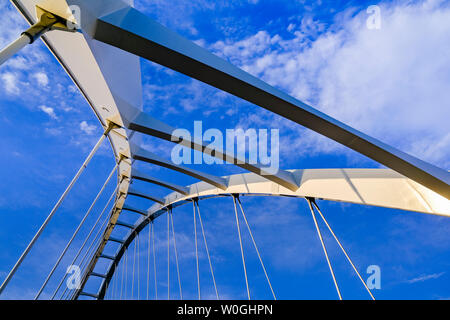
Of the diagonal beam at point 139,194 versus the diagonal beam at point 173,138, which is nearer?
the diagonal beam at point 173,138

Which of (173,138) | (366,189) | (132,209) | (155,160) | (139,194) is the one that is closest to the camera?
(366,189)

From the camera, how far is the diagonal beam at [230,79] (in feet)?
13.4

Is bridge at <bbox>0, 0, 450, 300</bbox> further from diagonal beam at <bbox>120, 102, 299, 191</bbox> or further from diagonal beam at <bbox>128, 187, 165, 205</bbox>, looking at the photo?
diagonal beam at <bbox>128, 187, 165, 205</bbox>

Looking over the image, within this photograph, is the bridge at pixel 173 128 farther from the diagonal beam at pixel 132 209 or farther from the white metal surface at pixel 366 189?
the diagonal beam at pixel 132 209

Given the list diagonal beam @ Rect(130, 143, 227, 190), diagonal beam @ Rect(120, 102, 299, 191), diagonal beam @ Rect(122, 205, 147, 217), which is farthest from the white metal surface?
diagonal beam @ Rect(122, 205, 147, 217)

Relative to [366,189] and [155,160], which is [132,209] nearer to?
[155,160]

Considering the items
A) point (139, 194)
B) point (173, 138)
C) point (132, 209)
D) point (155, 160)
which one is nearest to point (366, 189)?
point (173, 138)

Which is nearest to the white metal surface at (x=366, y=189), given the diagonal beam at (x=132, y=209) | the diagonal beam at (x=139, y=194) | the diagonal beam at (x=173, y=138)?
the diagonal beam at (x=173, y=138)

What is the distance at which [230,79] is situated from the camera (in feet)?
14.5

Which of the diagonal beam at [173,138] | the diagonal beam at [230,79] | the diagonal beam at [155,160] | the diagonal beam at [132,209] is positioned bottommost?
the diagonal beam at [230,79]

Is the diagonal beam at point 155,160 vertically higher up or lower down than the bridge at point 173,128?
higher up

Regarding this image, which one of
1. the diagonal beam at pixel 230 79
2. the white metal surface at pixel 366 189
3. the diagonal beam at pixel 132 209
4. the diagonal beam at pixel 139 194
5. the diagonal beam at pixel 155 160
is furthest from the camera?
the diagonal beam at pixel 132 209

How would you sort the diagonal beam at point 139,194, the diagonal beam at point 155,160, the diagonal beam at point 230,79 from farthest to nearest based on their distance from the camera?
the diagonal beam at point 139,194 < the diagonal beam at point 155,160 < the diagonal beam at point 230,79
